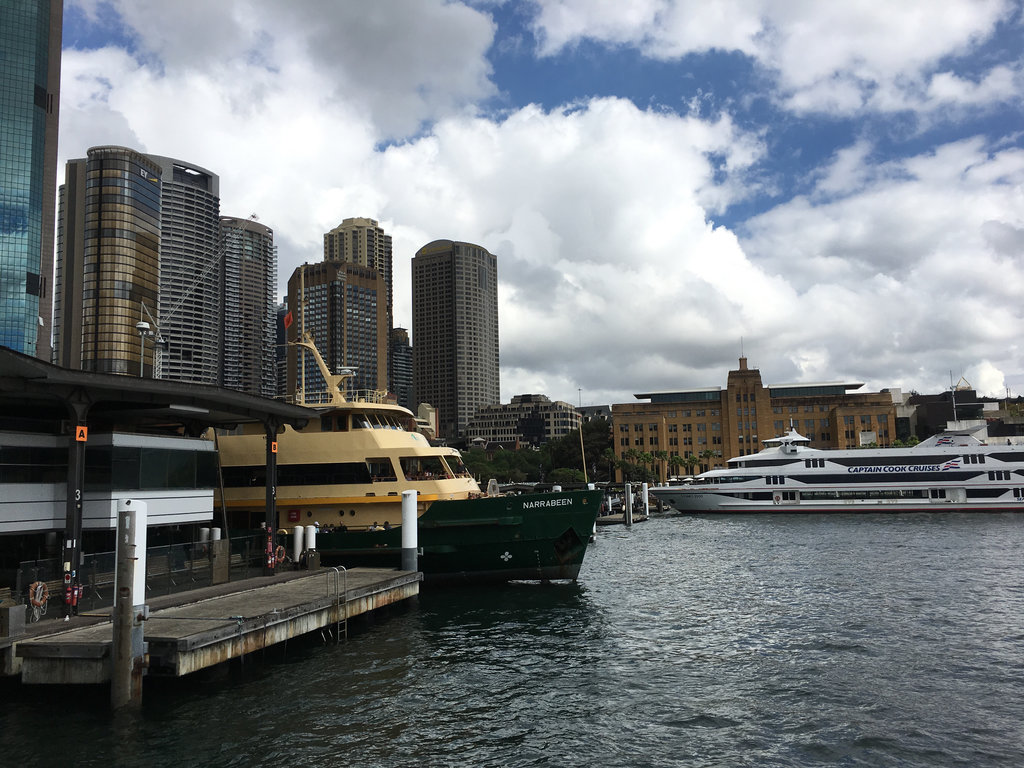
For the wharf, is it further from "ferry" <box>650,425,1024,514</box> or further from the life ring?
"ferry" <box>650,425,1024,514</box>

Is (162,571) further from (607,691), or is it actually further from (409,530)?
(607,691)

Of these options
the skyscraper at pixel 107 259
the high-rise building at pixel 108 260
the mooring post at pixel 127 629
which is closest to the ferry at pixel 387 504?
the mooring post at pixel 127 629

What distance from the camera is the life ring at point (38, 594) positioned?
16.9 m

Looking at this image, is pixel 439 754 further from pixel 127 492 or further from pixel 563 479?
pixel 563 479

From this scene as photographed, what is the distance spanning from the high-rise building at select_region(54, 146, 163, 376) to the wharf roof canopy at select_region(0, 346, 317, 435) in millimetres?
139216

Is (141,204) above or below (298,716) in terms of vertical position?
above

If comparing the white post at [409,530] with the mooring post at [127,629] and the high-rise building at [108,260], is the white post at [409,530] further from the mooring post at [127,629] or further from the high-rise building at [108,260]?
the high-rise building at [108,260]

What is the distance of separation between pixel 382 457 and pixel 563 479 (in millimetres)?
75990

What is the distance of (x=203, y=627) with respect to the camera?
1608 centimetres

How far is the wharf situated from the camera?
14.8 meters

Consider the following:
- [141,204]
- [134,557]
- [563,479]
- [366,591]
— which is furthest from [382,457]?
[141,204]

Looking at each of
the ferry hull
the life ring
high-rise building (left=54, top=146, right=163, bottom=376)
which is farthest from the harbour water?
high-rise building (left=54, top=146, right=163, bottom=376)

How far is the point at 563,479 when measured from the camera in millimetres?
103812

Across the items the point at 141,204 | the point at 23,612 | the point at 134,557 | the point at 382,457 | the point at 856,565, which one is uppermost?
the point at 141,204
